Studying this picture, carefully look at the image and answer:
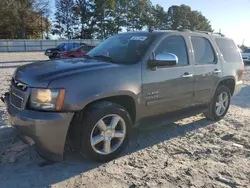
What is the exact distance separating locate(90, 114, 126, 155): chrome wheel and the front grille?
975mm

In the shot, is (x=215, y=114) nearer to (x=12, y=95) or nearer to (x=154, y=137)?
(x=154, y=137)

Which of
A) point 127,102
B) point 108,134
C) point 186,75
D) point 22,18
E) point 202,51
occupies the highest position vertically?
point 22,18

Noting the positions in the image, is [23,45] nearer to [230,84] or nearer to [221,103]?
[230,84]

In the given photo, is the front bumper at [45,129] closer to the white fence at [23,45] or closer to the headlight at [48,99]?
the headlight at [48,99]

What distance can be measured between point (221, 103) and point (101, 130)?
3242 millimetres

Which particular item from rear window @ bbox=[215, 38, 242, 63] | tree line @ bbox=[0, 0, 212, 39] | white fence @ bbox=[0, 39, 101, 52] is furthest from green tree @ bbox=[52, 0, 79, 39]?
rear window @ bbox=[215, 38, 242, 63]

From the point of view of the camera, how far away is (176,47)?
477cm

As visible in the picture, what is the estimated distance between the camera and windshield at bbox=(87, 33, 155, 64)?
4.23 meters

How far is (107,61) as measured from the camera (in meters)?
4.21

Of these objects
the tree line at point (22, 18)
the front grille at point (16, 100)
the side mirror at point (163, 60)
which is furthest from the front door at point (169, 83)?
the tree line at point (22, 18)

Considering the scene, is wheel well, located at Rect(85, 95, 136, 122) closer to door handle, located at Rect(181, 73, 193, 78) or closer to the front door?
the front door

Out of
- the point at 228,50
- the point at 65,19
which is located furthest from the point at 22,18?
the point at 228,50

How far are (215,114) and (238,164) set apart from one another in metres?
1.99

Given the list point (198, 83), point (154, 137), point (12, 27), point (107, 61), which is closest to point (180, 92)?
point (198, 83)
